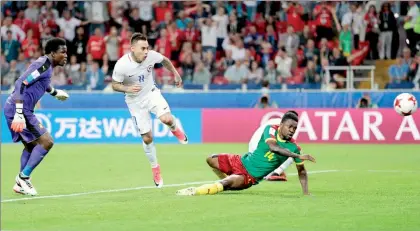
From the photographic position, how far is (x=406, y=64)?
28.0 meters

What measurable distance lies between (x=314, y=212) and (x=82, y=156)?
38.5 feet

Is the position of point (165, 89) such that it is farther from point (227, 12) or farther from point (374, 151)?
point (374, 151)

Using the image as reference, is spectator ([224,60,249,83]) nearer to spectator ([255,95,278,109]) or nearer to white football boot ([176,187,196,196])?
spectator ([255,95,278,109])

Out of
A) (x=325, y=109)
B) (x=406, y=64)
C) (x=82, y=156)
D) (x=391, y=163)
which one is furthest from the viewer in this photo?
(x=406, y=64)

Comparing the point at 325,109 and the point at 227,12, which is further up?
the point at 227,12

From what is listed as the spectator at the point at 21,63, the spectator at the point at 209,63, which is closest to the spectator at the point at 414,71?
the spectator at the point at 209,63

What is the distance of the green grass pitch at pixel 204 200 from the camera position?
10.3 metres

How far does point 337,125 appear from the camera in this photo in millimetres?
25953

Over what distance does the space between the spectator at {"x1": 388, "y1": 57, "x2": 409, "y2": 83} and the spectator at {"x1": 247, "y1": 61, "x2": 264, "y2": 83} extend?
11.6 ft

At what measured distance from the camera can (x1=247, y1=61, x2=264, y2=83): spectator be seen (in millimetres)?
28188

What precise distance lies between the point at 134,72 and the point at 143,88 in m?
0.39

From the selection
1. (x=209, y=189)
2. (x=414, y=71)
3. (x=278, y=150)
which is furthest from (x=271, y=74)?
(x=278, y=150)

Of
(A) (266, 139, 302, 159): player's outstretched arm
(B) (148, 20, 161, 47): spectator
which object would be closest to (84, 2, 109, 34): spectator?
(B) (148, 20, 161, 47): spectator

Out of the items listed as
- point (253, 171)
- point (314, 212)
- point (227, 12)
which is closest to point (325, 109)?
point (227, 12)
